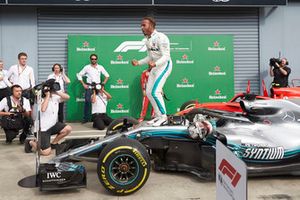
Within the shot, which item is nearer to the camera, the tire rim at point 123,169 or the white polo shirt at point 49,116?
the tire rim at point 123,169

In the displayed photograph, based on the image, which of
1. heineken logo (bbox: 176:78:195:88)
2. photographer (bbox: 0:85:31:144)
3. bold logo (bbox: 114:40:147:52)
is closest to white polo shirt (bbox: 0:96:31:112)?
photographer (bbox: 0:85:31:144)

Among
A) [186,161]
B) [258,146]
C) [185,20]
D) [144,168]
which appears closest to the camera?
[144,168]

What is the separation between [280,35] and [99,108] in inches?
228

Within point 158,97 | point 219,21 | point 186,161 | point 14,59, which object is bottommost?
point 186,161

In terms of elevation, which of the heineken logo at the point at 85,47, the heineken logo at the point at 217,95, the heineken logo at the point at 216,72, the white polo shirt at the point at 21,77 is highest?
the heineken logo at the point at 85,47

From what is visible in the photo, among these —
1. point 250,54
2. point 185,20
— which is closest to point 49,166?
point 185,20

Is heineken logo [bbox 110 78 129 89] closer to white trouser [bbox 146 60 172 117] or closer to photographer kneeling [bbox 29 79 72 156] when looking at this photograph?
photographer kneeling [bbox 29 79 72 156]

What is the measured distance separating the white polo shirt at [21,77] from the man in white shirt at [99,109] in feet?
4.54

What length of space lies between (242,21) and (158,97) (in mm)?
6480

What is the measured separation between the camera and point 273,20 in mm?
11203

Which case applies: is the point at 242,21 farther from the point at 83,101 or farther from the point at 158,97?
the point at 158,97

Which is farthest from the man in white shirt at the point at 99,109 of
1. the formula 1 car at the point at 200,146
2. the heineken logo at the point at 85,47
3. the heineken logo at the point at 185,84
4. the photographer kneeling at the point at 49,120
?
the formula 1 car at the point at 200,146

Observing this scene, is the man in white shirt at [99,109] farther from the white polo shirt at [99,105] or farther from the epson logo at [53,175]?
the epson logo at [53,175]

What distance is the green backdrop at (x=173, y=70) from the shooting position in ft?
32.9
